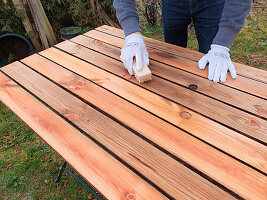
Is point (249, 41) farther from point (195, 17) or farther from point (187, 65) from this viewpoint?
point (187, 65)

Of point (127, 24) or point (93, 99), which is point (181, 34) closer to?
point (127, 24)

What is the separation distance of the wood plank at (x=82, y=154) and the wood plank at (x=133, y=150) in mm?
41

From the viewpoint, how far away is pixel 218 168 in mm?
852

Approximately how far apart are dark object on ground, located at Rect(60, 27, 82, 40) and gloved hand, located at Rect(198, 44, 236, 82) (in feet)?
9.74

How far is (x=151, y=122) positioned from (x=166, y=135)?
0.37 ft

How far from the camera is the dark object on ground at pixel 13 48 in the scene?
11.0ft

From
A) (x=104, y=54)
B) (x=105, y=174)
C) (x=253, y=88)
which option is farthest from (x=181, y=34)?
(x=105, y=174)

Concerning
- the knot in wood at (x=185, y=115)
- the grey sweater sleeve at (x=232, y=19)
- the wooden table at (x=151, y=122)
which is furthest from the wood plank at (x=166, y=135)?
the grey sweater sleeve at (x=232, y=19)

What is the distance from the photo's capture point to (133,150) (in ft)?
3.07

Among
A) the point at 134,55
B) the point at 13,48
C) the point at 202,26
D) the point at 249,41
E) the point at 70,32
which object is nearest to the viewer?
the point at 134,55

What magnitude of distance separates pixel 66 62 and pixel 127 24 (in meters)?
0.59

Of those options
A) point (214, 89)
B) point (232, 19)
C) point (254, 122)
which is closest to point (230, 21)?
point (232, 19)

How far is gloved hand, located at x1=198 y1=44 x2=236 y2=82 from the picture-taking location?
1354mm

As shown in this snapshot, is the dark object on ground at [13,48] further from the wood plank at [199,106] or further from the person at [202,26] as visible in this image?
the wood plank at [199,106]
